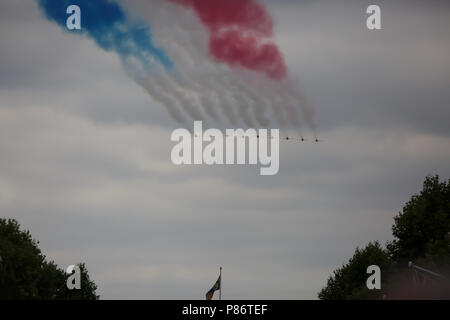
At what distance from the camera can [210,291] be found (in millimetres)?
157000

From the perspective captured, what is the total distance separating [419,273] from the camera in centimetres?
16000

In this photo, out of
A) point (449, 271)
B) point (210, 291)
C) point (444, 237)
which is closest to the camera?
point (210, 291)

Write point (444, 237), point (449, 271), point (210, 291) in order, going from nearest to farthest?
point (210, 291), point (449, 271), point (444, 237)
